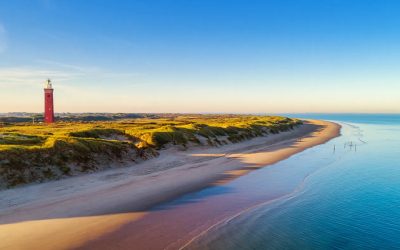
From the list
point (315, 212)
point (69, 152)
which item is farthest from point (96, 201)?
point (315, 212)

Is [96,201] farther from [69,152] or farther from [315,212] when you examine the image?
[315,212]

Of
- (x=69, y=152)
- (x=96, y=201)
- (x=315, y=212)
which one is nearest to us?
(x=315, y=212)

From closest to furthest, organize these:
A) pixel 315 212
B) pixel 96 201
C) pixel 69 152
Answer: pixel 315 212, pixel 96 201, pixel 69 152

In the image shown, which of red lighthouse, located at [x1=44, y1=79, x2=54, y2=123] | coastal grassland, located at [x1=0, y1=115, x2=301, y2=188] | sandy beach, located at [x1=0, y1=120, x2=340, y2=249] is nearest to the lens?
sandy beach, located at [x1=0, y1=120, x2=340, y2=249]

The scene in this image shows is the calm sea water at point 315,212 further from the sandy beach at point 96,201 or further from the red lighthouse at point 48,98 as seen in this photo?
the red lighthouse at point 48,98

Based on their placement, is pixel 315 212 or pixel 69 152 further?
pixel 69 152

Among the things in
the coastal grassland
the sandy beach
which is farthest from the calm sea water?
the coastal grassland

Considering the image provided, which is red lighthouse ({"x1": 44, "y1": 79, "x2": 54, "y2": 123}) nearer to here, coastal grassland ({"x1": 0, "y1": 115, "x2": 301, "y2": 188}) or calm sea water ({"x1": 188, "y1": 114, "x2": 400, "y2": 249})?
coastal grassland ({"x1": 0, "y1": 115, "x2": 301, "y2": 188})
